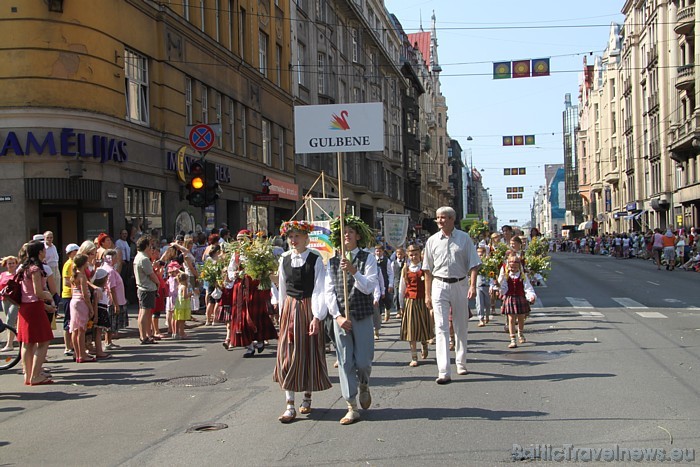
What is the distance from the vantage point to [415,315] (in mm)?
9945

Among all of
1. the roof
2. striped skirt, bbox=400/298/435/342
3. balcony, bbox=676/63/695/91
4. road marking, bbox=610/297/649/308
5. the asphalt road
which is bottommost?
the asphalt road

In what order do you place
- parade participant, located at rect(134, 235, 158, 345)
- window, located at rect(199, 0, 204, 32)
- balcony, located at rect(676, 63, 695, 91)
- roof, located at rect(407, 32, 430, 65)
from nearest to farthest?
parade participant, located at rect(134, 235, 158, 345), window, located at rect(199, 0, 204, 32), balcony, located at rect(676, 63, 695, 91), roof, located at rect(407, 32, 430, 65)

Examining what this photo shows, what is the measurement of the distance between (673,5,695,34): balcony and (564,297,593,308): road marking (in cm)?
3080

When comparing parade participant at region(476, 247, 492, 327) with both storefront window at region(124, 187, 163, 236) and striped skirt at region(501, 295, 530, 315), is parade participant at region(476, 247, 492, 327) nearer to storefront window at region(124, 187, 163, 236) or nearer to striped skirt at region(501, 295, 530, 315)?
striped skirt at region(501, 295, 530, 315)

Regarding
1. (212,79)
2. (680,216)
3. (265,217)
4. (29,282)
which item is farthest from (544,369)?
(680,216)

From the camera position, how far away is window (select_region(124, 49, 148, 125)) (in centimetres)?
1950

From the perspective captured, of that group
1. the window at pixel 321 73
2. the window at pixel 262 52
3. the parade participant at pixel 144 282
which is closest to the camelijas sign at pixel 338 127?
the parade participant at pixel 144 282

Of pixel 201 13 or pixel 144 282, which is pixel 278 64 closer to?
pixel 201 13

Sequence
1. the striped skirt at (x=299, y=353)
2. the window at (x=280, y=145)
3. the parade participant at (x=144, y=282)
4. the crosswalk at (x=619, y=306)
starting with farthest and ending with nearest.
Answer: the window at (x=280, y=145) < the crosswalk at (x=619, y=306) < the parade participant at (x=144, y=282) < the striped skirt at (x=299, y=353)

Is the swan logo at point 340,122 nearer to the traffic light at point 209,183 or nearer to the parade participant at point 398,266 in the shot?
the parade participant at point 398,266

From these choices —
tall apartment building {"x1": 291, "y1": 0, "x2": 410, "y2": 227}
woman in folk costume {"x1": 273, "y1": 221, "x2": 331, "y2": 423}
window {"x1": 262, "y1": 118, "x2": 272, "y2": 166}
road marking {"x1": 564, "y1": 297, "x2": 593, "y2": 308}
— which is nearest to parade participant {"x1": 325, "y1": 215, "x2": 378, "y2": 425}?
woman in folk costume {"x1": 273, "y1": 221, "x2": 331, "y2": 423}

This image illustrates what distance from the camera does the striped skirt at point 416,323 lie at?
978 centimetres

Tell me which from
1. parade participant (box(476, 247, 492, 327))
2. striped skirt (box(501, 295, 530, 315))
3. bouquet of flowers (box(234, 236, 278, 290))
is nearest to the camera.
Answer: bouquet of flowers (box(234, 236, 278, 290))

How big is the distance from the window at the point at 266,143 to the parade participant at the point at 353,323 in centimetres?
2430
